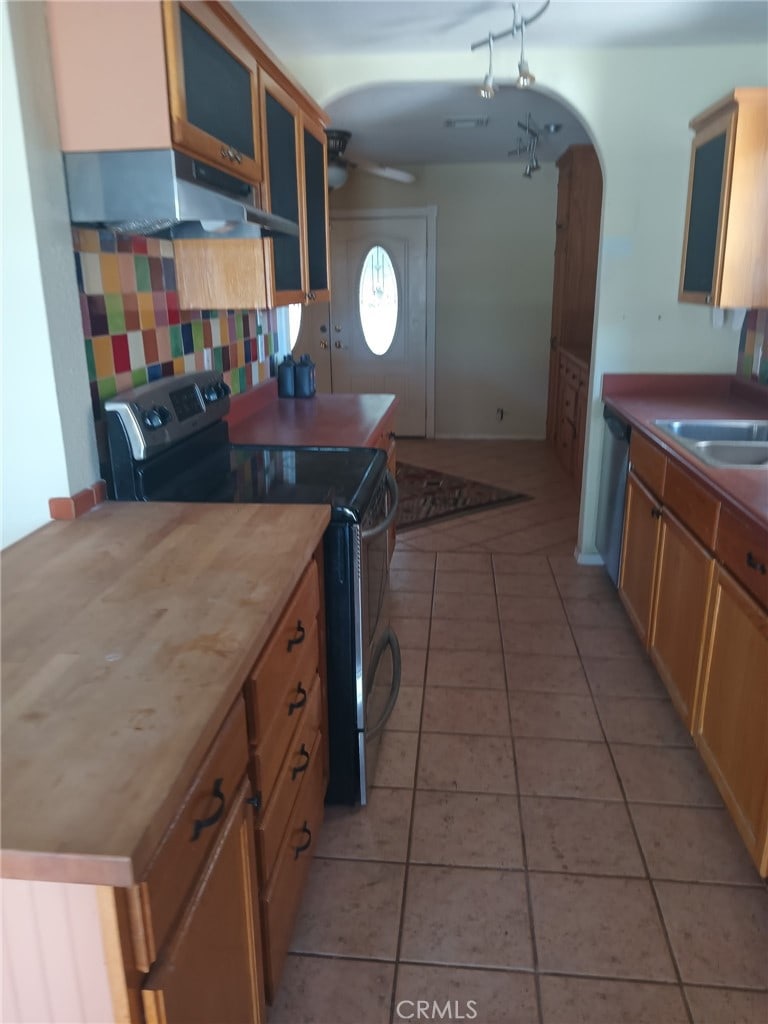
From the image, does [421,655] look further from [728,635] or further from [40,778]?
[40,778]

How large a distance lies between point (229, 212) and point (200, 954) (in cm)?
143

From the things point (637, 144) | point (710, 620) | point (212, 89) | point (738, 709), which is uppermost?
point (637, 144)

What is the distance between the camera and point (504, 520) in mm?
4328

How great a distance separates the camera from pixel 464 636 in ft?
9.66

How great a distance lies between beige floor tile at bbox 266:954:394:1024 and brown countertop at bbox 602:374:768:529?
130 centimetres

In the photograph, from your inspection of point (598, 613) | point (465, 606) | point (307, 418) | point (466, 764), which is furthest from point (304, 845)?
point (598, 613)

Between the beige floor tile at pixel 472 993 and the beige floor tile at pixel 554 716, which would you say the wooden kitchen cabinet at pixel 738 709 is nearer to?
the beige floor tile at pixel 554 716

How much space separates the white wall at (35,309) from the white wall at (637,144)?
6.16ft

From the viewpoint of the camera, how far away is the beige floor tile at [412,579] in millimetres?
3396

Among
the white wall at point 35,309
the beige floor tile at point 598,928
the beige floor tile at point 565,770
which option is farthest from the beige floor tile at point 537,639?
the white wall at point 35,309

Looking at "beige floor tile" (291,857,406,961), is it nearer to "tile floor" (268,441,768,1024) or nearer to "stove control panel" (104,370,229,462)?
"tile floor" (268,441,768,1024)

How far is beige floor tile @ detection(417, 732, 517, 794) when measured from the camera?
209cm

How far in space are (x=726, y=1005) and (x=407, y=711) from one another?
3.91ft

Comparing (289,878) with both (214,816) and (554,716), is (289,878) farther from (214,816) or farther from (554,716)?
(554,716)
